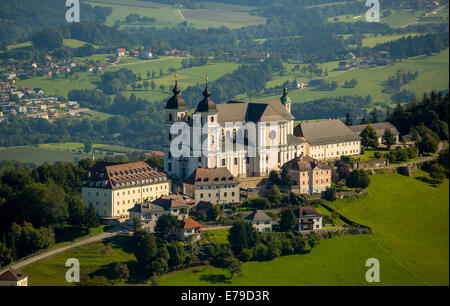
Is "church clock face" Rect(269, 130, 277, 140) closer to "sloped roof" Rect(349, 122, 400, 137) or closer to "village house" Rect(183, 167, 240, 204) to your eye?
"village house" Rect(183, 167, 240, 204)

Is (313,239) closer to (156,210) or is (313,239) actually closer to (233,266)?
(233,266)

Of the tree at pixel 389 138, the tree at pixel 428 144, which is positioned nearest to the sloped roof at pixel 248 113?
the tree at pixel 389 138

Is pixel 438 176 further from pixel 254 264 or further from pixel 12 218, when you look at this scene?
pixel 12 218

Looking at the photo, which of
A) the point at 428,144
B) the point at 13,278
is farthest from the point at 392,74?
the point at 13,278

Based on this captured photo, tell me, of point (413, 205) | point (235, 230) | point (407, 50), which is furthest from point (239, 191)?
point (407, 50)

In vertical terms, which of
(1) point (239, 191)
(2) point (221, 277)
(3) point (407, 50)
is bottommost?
(2) point (221, 277)

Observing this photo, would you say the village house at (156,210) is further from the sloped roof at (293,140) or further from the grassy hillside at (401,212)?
the sloped roof at (293,140)
